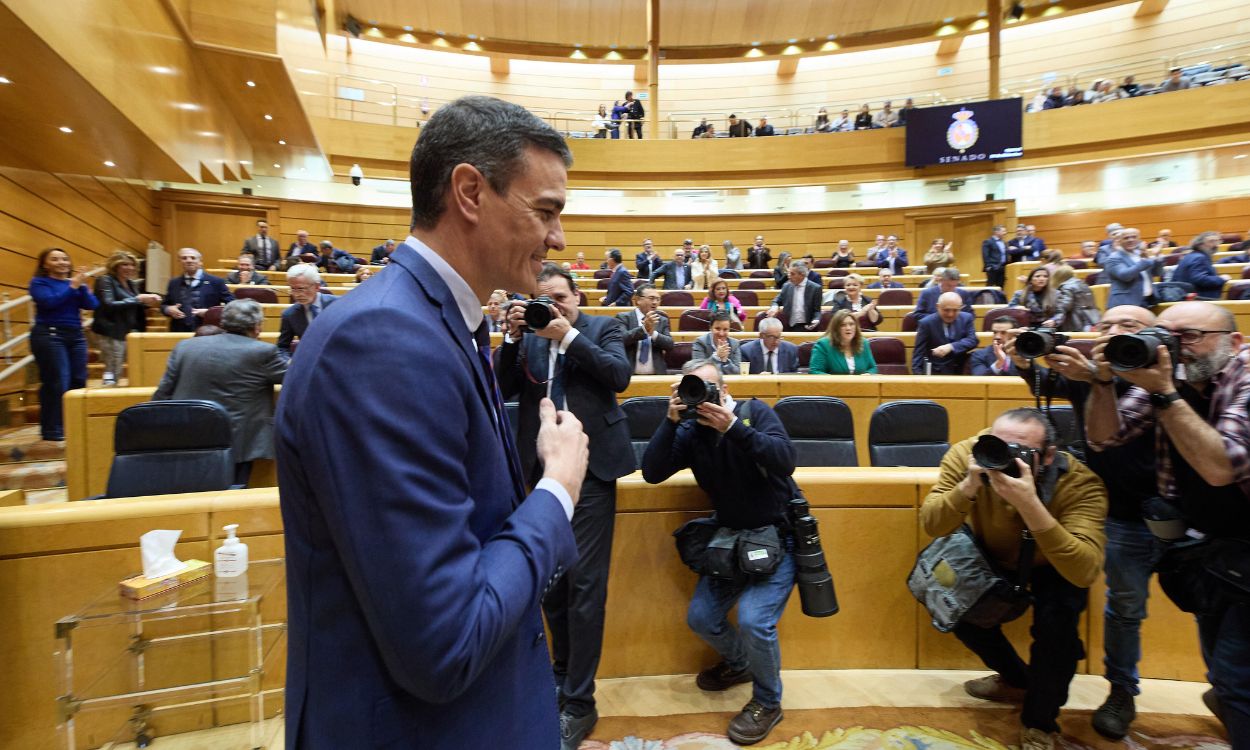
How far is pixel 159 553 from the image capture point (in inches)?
71.6

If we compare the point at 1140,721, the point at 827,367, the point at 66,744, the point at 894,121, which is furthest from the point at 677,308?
the point at 894,121

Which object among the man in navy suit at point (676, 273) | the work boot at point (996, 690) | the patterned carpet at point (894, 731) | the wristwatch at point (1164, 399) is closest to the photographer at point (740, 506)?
the patterned carpet at point (894, 731)

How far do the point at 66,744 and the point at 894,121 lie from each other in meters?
15.8

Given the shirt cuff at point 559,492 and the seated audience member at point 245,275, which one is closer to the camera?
the shirt cuff at point 559,492

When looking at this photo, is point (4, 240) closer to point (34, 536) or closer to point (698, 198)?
→ point (34, 536)

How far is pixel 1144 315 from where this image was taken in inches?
80.1

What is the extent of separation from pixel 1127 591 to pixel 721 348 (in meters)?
2.93

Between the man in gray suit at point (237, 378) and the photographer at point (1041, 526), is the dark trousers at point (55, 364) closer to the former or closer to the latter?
the man in gray suit at point (237, 378)

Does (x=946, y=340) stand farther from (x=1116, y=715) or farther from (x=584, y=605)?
(x=584, y=605)

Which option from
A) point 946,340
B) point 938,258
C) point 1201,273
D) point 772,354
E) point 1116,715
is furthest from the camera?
point 938,258

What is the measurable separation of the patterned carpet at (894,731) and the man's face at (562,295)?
143 cm

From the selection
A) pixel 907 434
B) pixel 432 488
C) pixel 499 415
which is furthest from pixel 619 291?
pixel 432 488

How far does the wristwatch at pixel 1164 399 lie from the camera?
165 centimetres

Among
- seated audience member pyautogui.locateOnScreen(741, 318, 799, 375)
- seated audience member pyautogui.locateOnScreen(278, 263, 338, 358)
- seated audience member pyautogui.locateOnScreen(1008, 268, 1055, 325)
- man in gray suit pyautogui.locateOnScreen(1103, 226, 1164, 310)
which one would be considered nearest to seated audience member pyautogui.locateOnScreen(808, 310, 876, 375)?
seated audience member pyautogui.locateOnScreen(741, 318, 799, 375)
